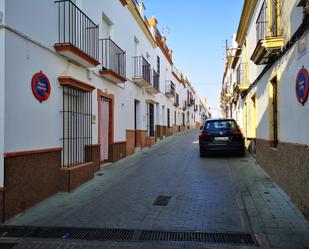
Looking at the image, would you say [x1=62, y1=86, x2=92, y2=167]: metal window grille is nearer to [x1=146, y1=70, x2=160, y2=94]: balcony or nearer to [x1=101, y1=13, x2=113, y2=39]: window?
[x1=101, y1=13, x2=113, y2=39]: window

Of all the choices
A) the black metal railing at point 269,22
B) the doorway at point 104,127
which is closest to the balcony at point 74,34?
the doorway at point 104,127

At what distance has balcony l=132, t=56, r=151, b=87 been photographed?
47.8 feet

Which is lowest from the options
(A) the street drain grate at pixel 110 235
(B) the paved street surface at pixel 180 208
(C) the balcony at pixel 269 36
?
(A) the street drain grate at pixel 110 235

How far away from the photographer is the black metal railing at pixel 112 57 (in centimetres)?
1066

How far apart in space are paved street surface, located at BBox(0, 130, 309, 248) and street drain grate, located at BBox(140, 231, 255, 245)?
166mm

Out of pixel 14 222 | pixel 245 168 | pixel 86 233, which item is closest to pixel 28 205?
pixel 14 222

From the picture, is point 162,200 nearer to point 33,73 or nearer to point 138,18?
point 33,73

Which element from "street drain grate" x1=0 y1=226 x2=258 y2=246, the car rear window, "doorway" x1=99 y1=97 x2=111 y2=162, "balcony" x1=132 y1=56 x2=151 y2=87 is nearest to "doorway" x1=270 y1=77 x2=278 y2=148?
the car rear window

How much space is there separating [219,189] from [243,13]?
8.73 meters

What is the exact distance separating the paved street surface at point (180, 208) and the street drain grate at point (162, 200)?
3.9 inches

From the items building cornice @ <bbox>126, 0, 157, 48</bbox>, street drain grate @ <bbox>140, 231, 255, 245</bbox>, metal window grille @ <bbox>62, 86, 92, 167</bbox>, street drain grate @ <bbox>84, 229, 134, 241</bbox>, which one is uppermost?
building cornice @ <bbox>126, 0, 157, 48</bbox>

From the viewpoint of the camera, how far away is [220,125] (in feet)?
41.4

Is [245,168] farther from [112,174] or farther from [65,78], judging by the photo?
[65,78]

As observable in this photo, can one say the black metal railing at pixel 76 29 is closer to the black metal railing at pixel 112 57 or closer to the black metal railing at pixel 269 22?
the black metal railing at pixel 112 57
